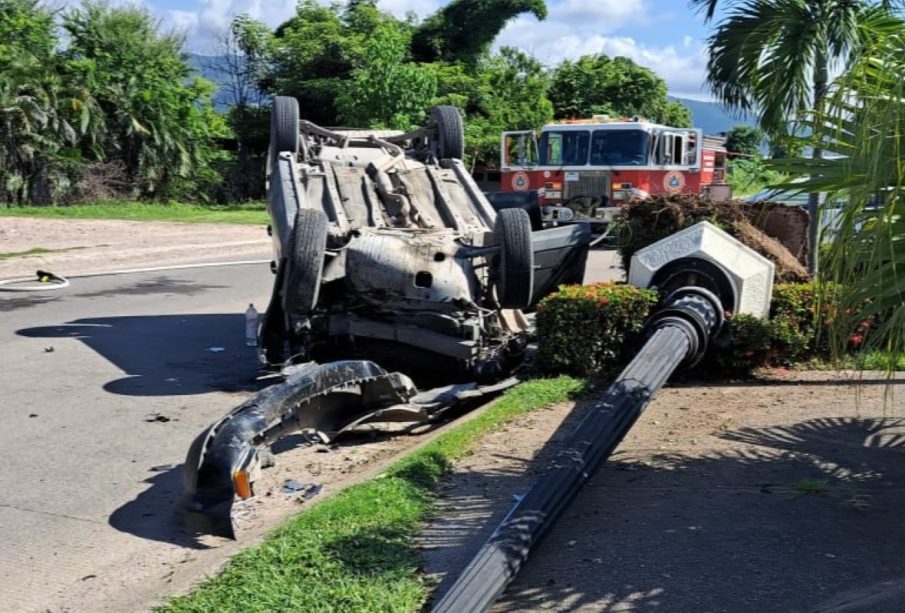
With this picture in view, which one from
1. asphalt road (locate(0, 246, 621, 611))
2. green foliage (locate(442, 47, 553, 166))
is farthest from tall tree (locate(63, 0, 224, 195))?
asphalt road (locate(0, 246, 621, 611))

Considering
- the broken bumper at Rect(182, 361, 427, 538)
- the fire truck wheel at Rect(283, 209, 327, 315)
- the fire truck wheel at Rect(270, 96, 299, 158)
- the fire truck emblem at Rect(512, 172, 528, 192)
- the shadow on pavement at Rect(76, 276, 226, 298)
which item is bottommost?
the shadow on pavement at Rect(76, 276, 226, 298)

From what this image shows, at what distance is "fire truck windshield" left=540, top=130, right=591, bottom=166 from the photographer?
2011 centimetres

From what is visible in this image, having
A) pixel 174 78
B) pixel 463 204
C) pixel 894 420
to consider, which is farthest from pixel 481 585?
pixel 174 78

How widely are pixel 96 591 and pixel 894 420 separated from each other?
16.5ft

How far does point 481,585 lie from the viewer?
380 centimetres

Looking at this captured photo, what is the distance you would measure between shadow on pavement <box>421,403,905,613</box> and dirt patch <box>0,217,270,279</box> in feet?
40.6

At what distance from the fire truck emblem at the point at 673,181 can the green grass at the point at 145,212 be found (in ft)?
34.9

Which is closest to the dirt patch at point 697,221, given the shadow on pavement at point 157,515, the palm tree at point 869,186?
the palm tree at point 869,186

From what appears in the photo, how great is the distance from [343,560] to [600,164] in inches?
647

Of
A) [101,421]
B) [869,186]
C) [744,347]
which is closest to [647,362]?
[744,347]

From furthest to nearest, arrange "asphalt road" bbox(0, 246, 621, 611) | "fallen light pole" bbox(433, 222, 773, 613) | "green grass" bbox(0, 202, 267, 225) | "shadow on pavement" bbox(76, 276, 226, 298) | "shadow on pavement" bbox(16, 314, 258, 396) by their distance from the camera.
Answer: "green grass" bbox(0, 202, 267, 225), "shadow on pavement" bbox(76, 276, 226, 298), "shadow on pavement" bbox(16, 314, 258, 396), "asphalt road" bbox(0, 246, 621, 611), "fallen light pole" bbox(433, 222, 773, 613)

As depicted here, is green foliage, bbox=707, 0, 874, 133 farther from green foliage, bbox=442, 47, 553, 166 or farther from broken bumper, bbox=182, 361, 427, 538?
green foliage, bbox=442, 47, 553, 166

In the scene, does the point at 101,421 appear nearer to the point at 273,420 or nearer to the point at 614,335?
the point at 273,420

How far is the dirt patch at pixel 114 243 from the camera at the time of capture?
1666cm
